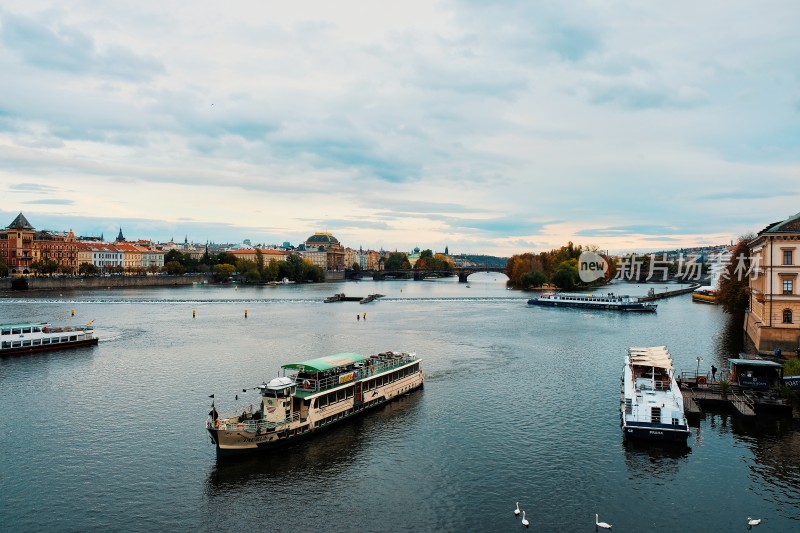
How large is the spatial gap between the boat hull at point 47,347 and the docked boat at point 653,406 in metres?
44.9

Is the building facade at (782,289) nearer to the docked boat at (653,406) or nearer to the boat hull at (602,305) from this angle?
the docked boat at (653,406)

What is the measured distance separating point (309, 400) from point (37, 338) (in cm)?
3532

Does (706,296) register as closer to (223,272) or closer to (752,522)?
(752,522)

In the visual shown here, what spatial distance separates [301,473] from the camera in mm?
25656

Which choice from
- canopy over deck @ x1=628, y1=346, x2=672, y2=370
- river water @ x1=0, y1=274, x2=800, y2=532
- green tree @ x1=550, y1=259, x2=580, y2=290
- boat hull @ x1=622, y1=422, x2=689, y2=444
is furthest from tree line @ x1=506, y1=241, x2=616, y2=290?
boat hull @ x1=622, y1=422, x2=689, y2=444

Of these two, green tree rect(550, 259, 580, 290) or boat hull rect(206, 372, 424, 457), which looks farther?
green tree rect(550, 259, 580, 290)

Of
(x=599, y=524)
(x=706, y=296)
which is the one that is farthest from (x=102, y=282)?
(x=599, y=524)

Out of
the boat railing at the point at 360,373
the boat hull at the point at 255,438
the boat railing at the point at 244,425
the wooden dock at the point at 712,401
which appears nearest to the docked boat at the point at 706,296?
the wooden dock at the point at 712,401

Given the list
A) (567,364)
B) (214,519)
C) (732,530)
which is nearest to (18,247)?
(567,364)

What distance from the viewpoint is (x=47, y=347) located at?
179 ft

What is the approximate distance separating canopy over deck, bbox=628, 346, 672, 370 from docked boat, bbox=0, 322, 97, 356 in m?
44.9

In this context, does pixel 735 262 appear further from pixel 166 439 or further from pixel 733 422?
pixel 166 439

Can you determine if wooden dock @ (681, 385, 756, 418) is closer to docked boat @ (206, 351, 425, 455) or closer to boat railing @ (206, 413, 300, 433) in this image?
docked boat @ (206, 351, 425, 455)

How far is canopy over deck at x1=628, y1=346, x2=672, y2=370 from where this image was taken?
34375mm
